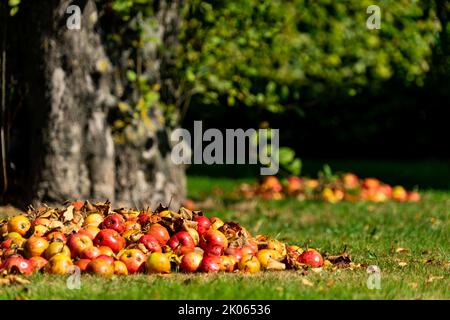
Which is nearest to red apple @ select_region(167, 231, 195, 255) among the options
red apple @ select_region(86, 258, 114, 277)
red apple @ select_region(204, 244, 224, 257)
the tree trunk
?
red apple @ select_region(204, 244, 224, 257)

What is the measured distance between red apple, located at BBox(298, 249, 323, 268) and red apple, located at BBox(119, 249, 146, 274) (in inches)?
44.5

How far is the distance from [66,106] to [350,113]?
1037cm

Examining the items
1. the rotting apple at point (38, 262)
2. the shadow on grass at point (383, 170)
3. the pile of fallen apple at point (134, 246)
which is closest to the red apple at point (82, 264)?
the pile of fallen apple at point (134, 246)

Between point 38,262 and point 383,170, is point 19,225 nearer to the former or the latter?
point 38,262

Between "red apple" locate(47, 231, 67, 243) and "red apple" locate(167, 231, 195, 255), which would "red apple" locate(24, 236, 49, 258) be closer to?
"red apple" locate(47, 231, 67, 243)

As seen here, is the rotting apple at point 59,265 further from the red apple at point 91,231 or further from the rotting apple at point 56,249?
the red apple at point 91,231

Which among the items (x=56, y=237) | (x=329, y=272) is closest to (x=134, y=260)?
(x=56, y=237)

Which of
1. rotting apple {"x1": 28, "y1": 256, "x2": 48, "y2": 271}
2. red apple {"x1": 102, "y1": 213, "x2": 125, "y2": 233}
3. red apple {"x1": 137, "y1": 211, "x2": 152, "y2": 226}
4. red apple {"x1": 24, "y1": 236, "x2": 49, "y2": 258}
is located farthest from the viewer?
red apple {"x1": 137, "y1": 211, "x2": 152, "y2": 226}

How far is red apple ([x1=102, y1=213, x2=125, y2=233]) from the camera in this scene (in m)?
6.31

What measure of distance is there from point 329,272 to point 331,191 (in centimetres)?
640
